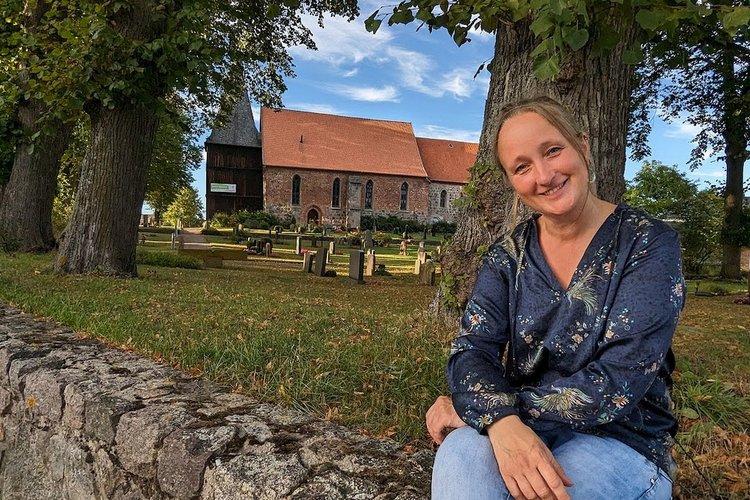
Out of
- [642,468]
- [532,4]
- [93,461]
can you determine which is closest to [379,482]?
[642,468]

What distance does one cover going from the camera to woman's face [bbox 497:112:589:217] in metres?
1.75

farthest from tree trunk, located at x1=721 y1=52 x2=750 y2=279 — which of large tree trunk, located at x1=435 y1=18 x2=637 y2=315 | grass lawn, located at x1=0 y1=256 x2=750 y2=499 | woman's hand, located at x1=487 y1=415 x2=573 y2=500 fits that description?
woman's hand, located at x1=487 y1=415 x2=573 y2=500

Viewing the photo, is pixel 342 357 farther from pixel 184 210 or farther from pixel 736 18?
pixel 184 210

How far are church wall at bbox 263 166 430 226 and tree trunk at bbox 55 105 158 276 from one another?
134ft

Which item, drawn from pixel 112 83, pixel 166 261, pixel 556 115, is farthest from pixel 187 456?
pixel 166 261

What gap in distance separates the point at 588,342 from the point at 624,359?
0.12m

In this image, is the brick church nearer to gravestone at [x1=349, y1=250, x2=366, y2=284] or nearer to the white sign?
the white sign

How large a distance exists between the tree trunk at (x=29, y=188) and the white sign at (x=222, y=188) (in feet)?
127

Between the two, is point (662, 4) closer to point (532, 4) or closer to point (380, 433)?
point (532, 4)

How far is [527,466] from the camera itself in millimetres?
1431

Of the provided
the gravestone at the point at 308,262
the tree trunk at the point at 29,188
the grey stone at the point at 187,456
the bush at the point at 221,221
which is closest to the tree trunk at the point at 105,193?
the tree trunk at the point at 29,188

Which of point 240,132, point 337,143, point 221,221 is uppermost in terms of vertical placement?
point 240,132

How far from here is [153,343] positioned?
12.5 feet

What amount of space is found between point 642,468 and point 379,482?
2.73 feet
